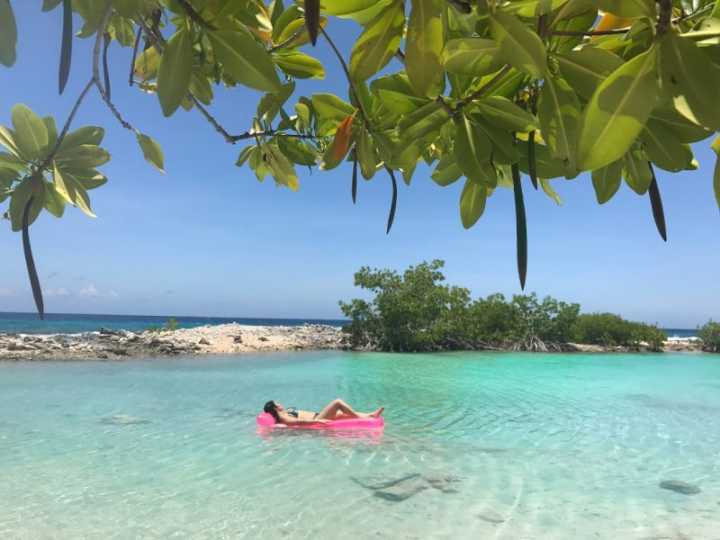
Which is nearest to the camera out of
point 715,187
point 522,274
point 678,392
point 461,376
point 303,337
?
point 715,187

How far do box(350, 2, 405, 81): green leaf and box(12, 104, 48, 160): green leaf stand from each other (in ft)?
1.52

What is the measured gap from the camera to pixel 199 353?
57.2 feet

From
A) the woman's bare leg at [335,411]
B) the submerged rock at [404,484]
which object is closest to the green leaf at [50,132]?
the submerged rock at [404,484]

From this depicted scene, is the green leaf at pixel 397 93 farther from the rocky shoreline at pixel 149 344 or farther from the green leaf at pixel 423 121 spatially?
the rocky shoreline at pixel 149 344

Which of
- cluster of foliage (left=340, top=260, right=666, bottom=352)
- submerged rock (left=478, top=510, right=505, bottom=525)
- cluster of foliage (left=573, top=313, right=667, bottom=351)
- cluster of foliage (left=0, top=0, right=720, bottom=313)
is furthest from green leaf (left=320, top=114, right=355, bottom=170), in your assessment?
cluster of foliage (left=573, top=313, right=667, bottom=351)

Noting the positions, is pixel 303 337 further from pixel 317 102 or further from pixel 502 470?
pixel 317 102

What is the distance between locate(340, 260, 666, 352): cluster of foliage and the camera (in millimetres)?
21453

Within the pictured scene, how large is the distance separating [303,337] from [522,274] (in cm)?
2318

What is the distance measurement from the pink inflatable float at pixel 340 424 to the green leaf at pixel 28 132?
22.5 ft

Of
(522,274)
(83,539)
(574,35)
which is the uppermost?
(574,35)

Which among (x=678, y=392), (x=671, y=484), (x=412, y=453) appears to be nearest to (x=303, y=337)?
(x=678, y=392)

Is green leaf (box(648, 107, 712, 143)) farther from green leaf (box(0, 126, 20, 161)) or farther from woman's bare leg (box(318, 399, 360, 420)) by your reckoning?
woman's bare leg (box(318, 399, 360, 420))

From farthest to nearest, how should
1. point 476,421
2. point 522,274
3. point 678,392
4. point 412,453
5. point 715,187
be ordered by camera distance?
point 678,392 → point 476,421 → point 412,453 → point 522,274 → point 715,187

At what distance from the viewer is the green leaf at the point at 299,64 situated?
723 mm
